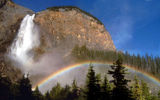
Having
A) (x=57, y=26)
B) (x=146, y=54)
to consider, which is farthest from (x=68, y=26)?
(x=146, y=54)

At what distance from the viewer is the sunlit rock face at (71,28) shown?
11481 centimetres

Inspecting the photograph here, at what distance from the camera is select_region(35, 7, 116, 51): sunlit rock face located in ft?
377

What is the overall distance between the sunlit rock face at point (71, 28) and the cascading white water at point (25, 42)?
5674 millimetres

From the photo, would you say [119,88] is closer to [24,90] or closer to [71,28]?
[24,90]

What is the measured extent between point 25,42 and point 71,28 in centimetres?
3105

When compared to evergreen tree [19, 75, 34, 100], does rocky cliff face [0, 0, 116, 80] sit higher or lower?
higher

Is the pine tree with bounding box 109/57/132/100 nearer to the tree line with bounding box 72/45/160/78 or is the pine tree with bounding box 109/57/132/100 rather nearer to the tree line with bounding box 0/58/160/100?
the tree line with bounding box 0/58/160/100

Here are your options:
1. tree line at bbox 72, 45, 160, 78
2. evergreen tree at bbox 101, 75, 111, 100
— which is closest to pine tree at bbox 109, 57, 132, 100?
evergreen tree at bbox 101, 75, 111, 100

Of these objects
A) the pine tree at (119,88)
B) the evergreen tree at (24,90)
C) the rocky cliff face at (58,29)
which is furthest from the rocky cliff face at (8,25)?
the pine tree at (119,88)

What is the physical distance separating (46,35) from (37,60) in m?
19.2

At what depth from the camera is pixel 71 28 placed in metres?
121

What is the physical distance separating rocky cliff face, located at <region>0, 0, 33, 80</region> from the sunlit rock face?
507 inches

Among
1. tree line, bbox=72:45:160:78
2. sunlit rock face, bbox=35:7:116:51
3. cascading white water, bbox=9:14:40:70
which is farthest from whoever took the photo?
sunlit rock face, bbox=35:7:116:51

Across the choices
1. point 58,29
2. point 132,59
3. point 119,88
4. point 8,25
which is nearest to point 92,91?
point 119,88
